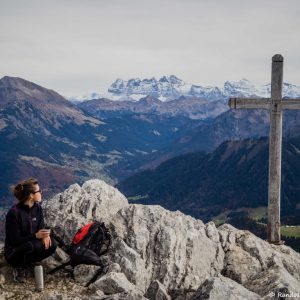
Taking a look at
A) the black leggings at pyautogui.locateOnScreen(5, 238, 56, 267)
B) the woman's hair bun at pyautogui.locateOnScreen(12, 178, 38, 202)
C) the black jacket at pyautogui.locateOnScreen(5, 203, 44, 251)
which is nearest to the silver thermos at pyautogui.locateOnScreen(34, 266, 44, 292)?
the black leggings at pyautogui.locateOnScreen(5, 238, 56, 267)

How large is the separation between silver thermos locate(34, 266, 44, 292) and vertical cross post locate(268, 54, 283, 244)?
10.9m

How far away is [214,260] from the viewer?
1791 centimetres

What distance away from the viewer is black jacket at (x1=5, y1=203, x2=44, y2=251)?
15820 mm

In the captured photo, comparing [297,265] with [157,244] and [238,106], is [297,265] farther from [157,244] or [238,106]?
[238,106]

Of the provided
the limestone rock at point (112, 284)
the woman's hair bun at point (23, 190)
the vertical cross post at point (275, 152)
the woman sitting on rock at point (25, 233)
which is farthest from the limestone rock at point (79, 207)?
the vertical cross post at point (275, 152)

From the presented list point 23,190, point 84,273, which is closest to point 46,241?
point 84,273

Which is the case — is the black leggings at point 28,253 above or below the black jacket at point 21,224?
below

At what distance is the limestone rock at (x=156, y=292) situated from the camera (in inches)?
584

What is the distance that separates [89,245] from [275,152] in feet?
32.9

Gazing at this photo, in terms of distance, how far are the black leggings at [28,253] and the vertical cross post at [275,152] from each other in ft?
34.1

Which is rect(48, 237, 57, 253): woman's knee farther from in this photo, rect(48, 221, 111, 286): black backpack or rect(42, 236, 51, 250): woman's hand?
rect(48, 221, 111, 286): black backpack

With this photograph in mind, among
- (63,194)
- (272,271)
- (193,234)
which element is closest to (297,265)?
(272,271)

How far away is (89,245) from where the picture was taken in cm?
A: 1659

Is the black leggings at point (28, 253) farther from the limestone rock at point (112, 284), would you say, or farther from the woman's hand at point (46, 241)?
the limestone rock at point (112, 284)
